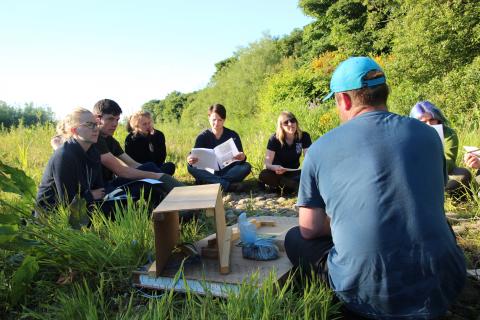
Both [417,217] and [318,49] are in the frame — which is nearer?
[417,217]

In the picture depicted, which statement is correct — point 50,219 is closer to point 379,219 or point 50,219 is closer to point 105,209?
point 105,209

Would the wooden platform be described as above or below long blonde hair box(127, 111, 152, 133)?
below

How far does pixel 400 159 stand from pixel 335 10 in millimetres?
25897

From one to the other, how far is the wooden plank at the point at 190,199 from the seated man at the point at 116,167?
945 mm

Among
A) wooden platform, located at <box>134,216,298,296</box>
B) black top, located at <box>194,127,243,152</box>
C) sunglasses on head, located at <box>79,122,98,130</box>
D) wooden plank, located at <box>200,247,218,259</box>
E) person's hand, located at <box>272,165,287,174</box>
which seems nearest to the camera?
wooden platform, located at <box>134,216,298,296</box>

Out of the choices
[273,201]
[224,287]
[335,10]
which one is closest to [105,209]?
[224,287]

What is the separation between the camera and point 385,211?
64.2 inches

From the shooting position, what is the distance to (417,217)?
1.61 metres

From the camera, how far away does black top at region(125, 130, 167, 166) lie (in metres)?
5.57

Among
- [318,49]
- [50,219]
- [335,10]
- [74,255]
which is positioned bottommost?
[74,255]

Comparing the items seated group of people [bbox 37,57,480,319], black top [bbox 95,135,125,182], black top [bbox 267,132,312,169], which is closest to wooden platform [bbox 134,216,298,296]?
seated group of people [bbox 37,57,480,319]

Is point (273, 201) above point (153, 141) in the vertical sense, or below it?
below

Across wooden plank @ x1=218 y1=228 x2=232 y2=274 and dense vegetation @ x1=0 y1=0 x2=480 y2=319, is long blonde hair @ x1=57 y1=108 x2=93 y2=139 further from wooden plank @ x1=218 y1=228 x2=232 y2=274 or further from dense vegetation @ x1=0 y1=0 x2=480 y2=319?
wooden plank @ x1=218 y1=228 x2=232 y2=274

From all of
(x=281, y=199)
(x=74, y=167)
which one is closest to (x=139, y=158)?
(x=281, y=199)
